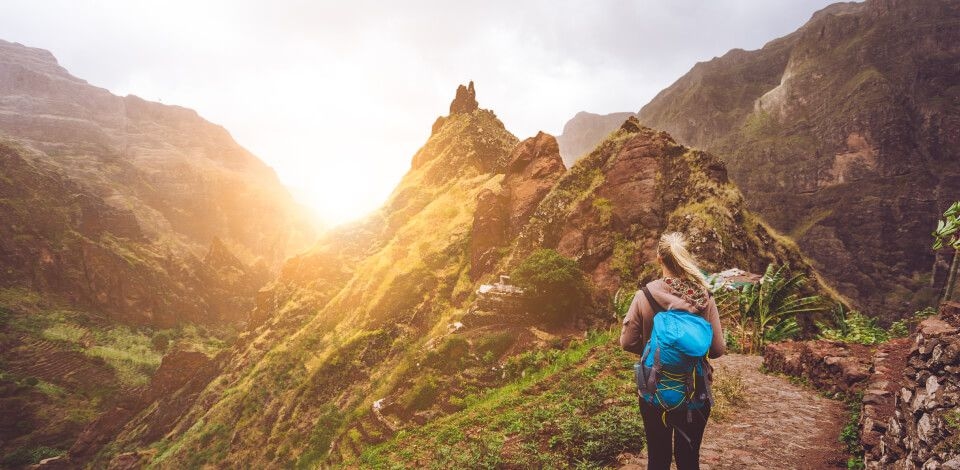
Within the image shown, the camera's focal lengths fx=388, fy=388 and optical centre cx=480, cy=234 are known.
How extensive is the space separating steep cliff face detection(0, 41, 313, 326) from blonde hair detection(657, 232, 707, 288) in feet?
378

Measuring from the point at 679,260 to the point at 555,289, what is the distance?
18099 mm

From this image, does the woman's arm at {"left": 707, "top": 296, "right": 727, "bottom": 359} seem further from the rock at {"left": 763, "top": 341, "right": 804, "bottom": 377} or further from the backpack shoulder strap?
the rock at {"left": 763, "top": 341, "right": 804, "bottom": 377}

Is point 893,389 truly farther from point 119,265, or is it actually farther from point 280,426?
point 119,265

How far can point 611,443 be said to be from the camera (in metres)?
6.57

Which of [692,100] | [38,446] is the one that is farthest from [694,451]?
[692,100]

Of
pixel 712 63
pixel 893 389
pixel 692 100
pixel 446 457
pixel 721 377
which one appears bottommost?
pixel 446 457

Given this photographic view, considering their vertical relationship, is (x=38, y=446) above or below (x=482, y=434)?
below

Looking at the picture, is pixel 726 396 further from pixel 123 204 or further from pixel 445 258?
pixel 123 204

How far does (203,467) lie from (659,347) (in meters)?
39.9

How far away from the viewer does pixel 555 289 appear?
2125cm

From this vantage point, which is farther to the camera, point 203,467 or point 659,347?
point 203,467

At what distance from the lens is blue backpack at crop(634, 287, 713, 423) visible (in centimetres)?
314

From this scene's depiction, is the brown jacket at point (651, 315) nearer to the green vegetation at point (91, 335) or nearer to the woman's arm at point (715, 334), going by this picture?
the woman's arm at point (715, 334)

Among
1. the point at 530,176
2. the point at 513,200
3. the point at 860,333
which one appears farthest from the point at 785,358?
the point at 530,176
